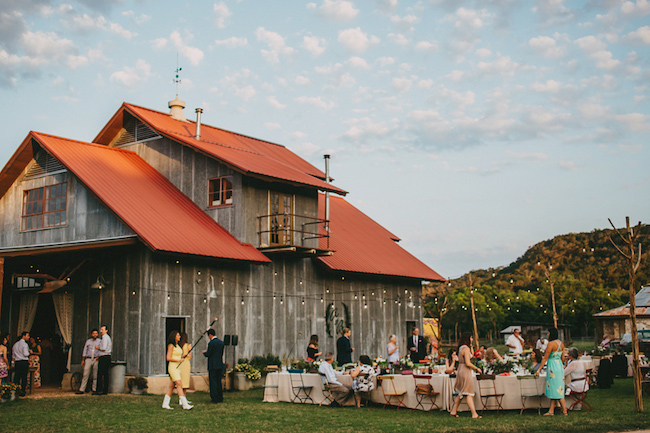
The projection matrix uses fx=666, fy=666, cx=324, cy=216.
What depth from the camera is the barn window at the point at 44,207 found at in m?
20.3

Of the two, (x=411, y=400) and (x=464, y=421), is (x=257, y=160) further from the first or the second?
(x=464, y=421)

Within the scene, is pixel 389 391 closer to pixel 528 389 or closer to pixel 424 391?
pixel 424 391

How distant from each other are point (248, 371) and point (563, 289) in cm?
4346

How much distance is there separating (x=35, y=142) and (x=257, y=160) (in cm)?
708

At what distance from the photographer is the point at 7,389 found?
15.1 metres

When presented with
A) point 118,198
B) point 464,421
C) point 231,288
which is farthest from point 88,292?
point 464,421

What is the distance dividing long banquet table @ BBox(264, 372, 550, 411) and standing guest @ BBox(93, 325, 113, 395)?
4413 millimetres

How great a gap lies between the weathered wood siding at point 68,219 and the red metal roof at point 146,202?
1.69ft

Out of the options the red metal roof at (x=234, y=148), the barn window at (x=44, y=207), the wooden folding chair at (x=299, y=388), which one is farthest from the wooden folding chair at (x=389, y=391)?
the barn window at (x=44, y=207)

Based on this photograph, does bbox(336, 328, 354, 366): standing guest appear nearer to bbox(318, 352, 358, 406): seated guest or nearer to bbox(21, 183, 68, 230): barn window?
bbox(318, 352, 358, 406): seated guest

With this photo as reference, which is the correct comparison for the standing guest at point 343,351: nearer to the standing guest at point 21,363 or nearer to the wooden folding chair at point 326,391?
the wooden folding chair at point 326,391

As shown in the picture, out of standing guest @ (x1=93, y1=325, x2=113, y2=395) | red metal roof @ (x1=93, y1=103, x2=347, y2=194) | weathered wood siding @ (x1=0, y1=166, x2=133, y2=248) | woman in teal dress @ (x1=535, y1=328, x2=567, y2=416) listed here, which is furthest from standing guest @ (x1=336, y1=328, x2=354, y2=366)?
weathered wood siding @ (x1=0, y1=166, x2=133, y2=248)

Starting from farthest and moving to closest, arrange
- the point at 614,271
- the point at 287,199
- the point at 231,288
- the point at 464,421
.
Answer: the point at 614,271, the point at 287,199, the point at 231,288, the point at 464,421

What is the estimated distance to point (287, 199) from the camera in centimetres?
2264
